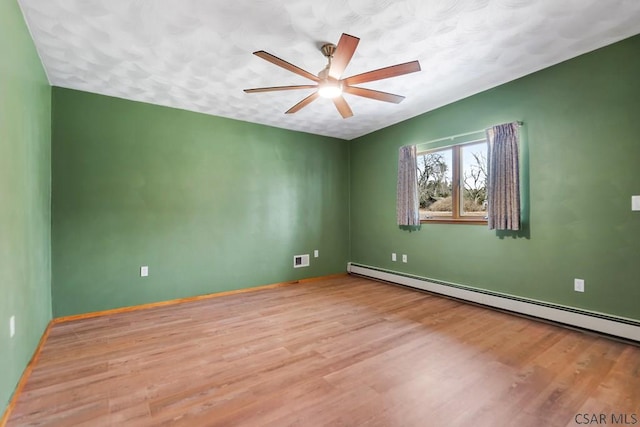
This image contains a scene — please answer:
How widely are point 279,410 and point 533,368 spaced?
1783 mm

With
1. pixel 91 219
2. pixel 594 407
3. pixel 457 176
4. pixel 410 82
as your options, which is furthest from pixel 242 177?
pixel 594 407

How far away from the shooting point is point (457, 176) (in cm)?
379

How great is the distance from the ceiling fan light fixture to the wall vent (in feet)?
9.49

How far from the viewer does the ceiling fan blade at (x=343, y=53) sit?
1.81m

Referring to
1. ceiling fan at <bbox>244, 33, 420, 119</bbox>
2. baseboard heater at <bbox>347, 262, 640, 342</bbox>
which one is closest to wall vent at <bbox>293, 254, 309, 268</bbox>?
baseboard heater at <bbox>347, 262, 640, 342</bbox>

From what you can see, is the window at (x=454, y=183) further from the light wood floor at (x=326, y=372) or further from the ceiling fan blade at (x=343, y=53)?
the ceiling fan blade at (x=343, y=53)

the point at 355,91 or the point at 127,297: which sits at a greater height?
the point at 355,91

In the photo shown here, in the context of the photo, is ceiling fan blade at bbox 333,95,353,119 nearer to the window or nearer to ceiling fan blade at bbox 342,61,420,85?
ceiling fan blade at bbox 342,61,420,85

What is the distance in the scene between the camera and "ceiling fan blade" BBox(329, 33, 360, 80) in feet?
5.94

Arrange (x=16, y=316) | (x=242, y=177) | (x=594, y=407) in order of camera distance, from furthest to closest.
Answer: (x=242, y=177), (x=16, y=316), (x=594, y=407)

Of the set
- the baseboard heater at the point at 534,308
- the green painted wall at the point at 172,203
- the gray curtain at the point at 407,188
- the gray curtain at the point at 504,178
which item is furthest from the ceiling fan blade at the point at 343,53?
the baseboard heater at the point at 534,308

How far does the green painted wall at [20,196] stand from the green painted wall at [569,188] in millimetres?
4133

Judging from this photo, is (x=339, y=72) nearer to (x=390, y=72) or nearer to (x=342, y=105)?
(x=390, y=72)

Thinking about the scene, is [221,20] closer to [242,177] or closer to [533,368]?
[242,177]
